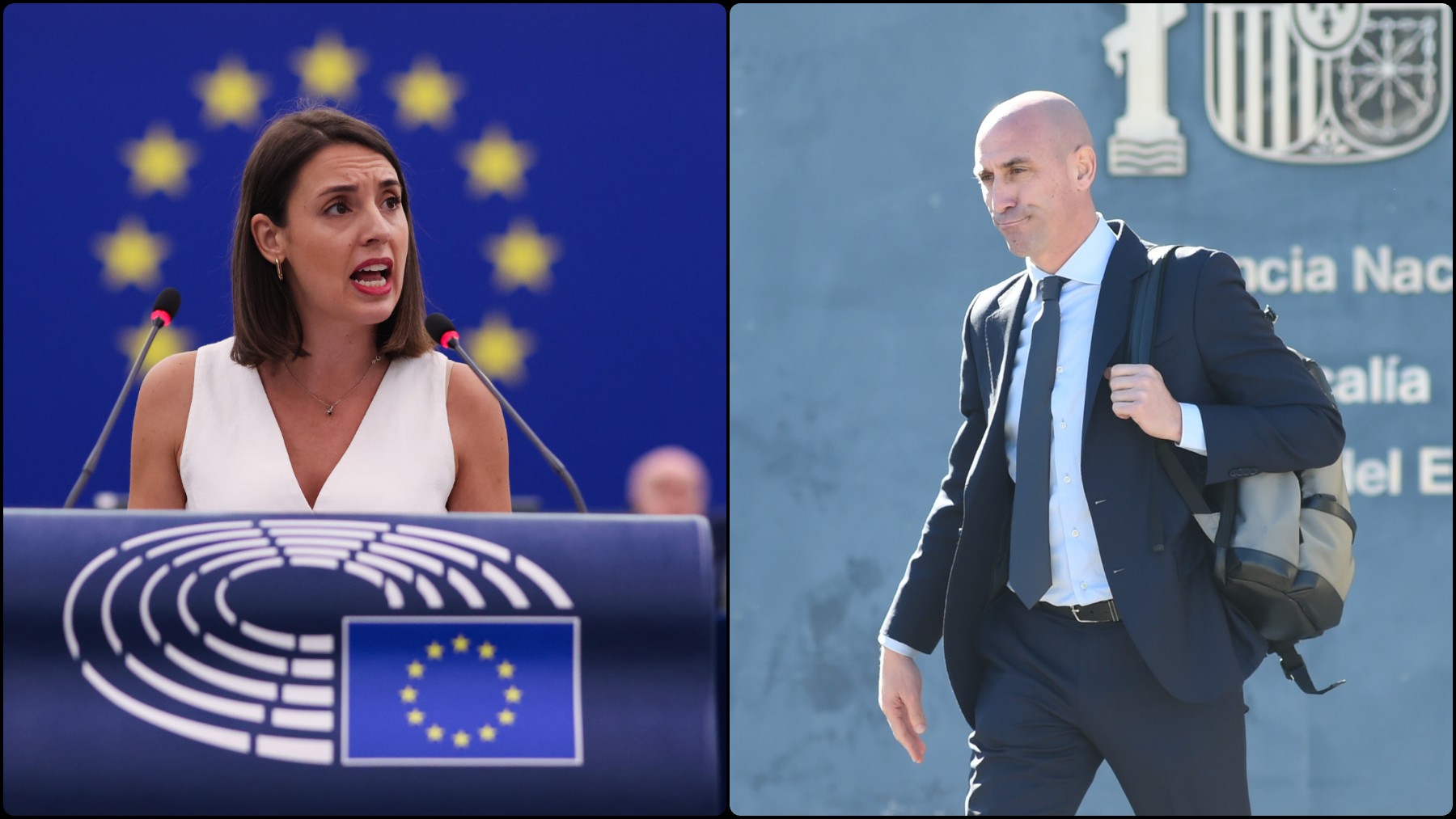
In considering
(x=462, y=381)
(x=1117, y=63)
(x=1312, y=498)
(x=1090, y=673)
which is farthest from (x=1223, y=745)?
(x=1117, y=63)

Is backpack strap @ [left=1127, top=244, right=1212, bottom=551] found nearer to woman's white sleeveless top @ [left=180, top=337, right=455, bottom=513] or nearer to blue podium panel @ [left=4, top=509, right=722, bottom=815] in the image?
blue podium panel @ [left=4, top=509, right=722, bottom=815]

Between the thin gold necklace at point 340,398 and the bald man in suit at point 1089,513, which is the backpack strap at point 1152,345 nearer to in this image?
the bald man in suit at point 1089,513

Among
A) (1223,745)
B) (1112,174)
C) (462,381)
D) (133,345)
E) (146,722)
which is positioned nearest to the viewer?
(146,722)

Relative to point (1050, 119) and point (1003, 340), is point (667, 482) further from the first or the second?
point (1050, 119)

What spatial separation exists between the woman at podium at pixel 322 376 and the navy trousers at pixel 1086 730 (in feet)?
2.96

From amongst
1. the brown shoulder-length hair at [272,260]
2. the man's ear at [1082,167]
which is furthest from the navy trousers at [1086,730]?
the brown shoulder-length hair at [272,260]

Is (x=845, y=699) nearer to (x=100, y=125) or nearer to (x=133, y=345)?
(x=133, y=345)

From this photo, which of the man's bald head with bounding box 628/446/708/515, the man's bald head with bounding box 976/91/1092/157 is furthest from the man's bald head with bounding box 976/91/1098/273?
the man's bald head with bounding box 628/446/708/515

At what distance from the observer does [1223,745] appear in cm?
254

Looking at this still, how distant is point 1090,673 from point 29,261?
4.09 meters

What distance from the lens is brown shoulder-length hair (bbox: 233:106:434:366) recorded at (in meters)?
2.65

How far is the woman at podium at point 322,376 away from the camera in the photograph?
8.45 ft

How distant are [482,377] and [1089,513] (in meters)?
1.00

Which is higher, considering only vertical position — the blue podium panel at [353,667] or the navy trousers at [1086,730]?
the blue podium panel at [353,667]
